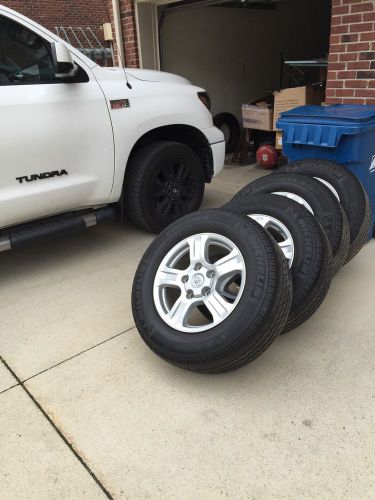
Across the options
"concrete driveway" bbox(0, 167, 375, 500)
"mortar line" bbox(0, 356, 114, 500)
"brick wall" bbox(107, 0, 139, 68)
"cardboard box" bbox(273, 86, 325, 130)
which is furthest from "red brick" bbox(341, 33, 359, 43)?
"mortar line" bbox(0, 356, 114, 500)

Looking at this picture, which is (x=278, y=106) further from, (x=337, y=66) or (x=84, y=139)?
(x=84, y=139)

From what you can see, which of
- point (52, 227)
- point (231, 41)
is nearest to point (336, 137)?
point (52, 227)

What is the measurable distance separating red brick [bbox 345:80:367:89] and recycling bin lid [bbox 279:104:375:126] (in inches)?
22.4

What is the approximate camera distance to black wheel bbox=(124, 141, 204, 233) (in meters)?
4.17

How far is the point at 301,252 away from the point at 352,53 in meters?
3.03

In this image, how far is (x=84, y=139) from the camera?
3641mm

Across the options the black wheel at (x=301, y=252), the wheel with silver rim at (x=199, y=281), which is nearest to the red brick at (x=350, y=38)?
the black wheel at (x=301, y=252)

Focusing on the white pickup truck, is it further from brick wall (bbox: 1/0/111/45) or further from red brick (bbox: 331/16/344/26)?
brick wall (bbox: 1/0/111/45)

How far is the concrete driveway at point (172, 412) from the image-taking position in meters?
1.91

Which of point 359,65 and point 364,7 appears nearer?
point 364,7

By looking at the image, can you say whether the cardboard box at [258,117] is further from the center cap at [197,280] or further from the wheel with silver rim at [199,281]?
the center cap at [197,280]

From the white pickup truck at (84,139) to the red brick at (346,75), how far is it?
1513 mm

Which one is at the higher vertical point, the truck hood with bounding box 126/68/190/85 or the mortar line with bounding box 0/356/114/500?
the truck hood with bounding box 126/68/190/85

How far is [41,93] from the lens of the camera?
3.38m
